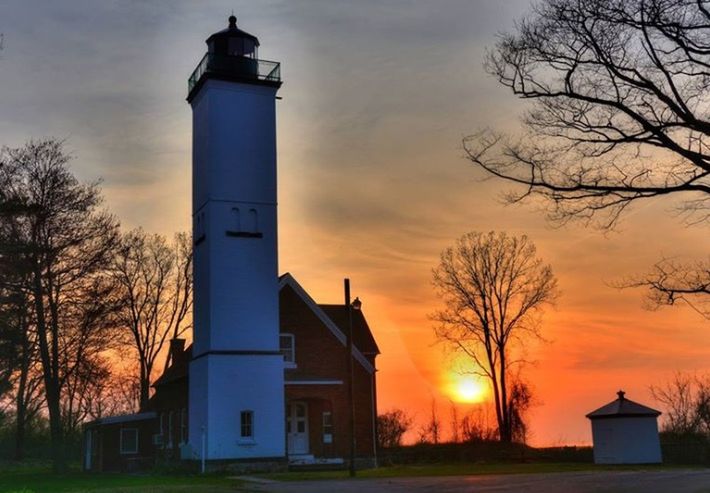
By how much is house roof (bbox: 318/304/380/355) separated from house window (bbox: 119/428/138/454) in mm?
11855

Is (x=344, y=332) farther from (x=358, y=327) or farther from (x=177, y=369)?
(x=177, y=369)

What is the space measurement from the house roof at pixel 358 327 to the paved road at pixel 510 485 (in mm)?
18869

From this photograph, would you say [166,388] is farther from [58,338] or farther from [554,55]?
[554,55]

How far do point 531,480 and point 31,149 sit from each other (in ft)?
72.7

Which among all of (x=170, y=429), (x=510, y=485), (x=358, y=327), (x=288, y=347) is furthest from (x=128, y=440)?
(x=510, y=485)

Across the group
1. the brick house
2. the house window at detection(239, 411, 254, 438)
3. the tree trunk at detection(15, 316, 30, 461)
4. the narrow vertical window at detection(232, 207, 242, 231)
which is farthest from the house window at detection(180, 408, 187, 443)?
the narrow vertical window at detection(232, 207, 242, 231)

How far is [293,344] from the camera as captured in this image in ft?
Result: 125

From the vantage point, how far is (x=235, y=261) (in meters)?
33.1

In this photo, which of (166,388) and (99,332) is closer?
(99,332)

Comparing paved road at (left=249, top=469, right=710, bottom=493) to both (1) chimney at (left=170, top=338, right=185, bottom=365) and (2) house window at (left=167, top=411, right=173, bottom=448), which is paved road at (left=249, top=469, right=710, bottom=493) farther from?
(1) chimney at (left=170, top=338, right=185, bottom=365)

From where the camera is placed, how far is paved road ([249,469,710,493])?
65.3 ft

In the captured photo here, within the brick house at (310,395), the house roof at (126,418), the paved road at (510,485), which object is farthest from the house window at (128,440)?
A: the paved road at (510,485)

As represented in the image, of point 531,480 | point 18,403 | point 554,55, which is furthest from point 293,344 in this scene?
point 554,55

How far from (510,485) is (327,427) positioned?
55.4ft
